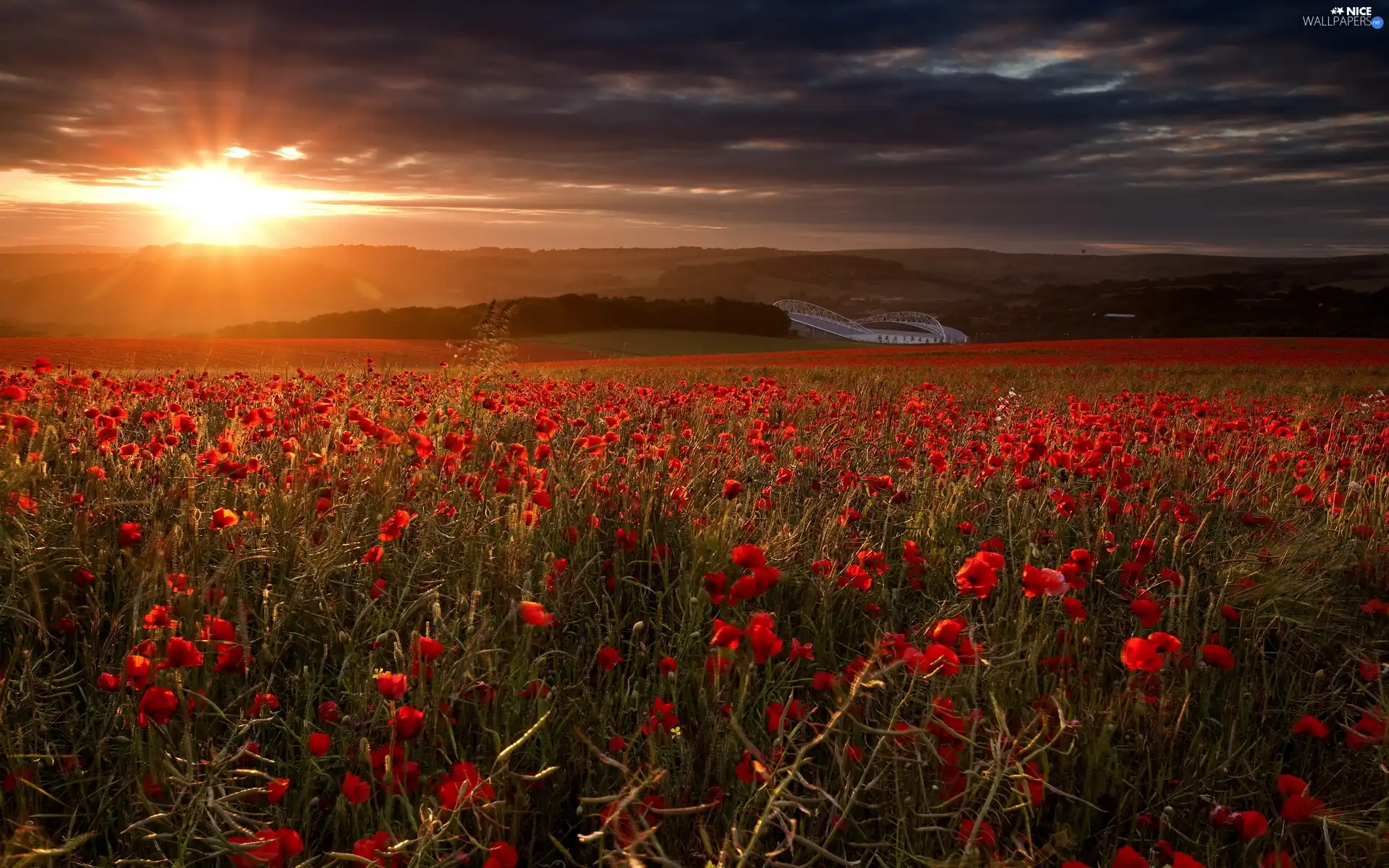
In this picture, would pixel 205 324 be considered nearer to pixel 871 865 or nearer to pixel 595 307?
pixel 595 307

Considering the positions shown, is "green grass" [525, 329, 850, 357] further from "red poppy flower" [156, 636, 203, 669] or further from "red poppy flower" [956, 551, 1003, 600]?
"red poppy flower" [156, 636, 203, 669]

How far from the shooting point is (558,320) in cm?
5600

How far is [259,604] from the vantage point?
9.48ft

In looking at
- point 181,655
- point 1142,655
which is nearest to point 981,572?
point 1142,655

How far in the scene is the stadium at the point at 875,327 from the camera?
8132cm

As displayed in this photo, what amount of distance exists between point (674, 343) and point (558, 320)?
11.3 metres

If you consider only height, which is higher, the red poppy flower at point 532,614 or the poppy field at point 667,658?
the red poppy flower at point 532,614

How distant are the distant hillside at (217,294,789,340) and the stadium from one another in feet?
46.2

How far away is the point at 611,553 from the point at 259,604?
1.27 m

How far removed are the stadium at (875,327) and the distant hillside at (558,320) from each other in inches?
554

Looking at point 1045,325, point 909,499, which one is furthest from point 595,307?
point 909,499

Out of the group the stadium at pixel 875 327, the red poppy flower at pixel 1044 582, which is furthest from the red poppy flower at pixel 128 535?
the stadium at pixel 875 327

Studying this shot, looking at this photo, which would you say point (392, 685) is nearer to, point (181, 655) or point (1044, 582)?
point (181, 655)

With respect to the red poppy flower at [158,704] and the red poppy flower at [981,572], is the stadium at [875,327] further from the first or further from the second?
the red poppy flower at [158,704]
